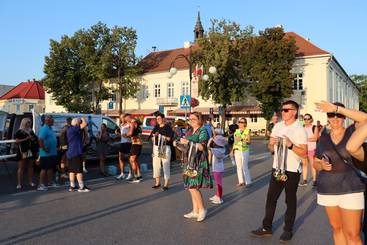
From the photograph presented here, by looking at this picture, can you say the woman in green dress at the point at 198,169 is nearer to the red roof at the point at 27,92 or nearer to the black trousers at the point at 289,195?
the black trousers at the point at 289,195

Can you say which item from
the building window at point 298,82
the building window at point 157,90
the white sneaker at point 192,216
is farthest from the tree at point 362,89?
the white sneaker at point 192,216

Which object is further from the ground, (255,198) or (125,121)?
(125,121)

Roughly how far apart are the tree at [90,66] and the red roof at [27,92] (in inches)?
794

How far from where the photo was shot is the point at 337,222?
396cm

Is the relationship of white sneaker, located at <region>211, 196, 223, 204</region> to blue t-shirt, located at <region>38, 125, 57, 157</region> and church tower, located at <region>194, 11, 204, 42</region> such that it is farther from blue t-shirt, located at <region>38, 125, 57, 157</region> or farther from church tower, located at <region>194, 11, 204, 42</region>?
church tower, located at <region>194, 11, 204, 42</region>

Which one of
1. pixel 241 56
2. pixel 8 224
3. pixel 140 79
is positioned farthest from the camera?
pixel 140 79

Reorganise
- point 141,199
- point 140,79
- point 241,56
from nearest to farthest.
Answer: point 141,199 → point 241,56 → point 140,79

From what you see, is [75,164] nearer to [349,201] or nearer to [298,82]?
[349,201]

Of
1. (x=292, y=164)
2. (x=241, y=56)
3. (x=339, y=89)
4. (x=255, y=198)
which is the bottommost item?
(x=255, y=198)

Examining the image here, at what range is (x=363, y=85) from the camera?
9512cm

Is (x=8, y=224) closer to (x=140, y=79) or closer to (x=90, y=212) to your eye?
(x=90, y=212)

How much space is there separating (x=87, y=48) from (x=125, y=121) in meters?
42.1

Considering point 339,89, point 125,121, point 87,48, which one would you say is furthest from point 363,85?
point 125,121

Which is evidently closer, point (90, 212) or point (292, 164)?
point (292, 164)
